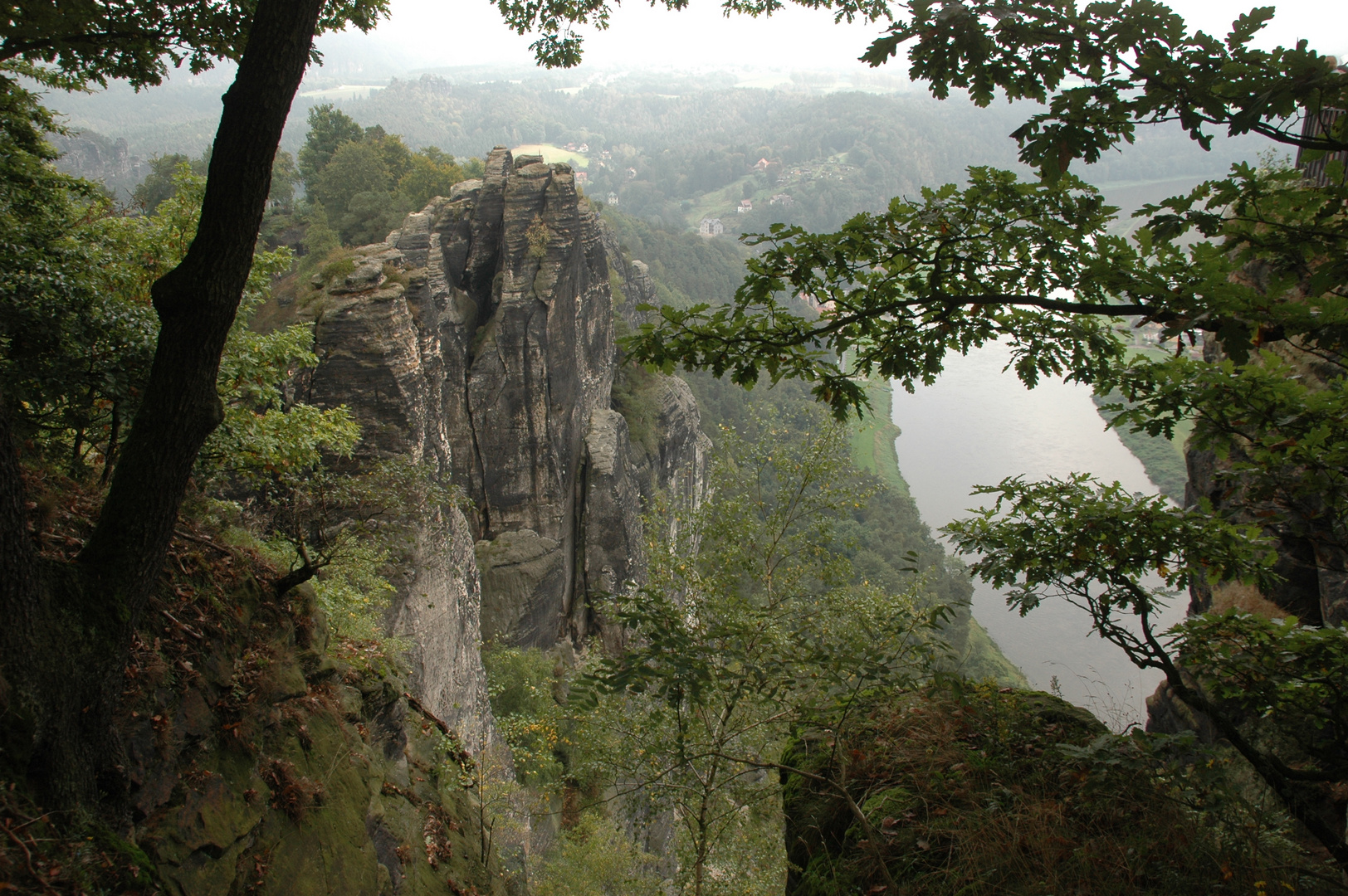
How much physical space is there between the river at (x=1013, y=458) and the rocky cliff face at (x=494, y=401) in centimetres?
1796

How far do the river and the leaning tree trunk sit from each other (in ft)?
112

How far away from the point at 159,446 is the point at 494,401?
2028 centimetres

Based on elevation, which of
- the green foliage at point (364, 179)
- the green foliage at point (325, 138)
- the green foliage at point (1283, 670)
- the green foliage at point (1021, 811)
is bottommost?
the green foliage at point (1021, 811)

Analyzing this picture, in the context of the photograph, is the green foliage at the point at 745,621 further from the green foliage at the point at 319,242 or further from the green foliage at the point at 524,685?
the green foliage at the point at 319,242

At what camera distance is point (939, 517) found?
55094 mm

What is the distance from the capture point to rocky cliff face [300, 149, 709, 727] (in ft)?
46.2

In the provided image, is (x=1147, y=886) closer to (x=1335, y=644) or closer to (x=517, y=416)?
(x=1335, y=644)

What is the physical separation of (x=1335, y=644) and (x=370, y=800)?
6.81 metres

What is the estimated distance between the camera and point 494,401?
23.0 metres

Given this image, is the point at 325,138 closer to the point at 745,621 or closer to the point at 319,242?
the point at 319,242

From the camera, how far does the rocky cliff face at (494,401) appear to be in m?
14.1

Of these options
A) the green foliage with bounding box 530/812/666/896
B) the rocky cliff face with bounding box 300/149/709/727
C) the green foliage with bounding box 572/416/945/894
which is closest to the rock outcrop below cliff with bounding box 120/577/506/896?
the green foliage with bounding box 572/416/945/894

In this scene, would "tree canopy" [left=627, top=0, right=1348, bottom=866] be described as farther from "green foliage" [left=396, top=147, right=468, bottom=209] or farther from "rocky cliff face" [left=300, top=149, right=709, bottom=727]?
"green foliage" [left=396, top=147, right=468, bottom=209]

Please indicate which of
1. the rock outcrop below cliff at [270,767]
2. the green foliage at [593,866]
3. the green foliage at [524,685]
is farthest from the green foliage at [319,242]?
the rock outcrop below cliff at [270,767]
